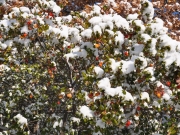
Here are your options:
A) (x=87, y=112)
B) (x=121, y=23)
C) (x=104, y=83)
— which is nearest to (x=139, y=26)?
(x=121, y=23)

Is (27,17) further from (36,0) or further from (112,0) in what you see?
(112,0)

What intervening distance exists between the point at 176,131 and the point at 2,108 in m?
4.87

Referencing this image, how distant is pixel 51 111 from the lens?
287 inches

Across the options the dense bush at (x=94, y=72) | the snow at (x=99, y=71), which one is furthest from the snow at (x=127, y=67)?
the snow at (x=99, y=71)

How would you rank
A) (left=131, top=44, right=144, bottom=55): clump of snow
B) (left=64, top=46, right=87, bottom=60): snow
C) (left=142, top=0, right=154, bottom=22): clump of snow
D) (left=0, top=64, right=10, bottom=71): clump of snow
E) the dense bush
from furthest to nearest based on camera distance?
1. (left=0, top=64, right=10, bottom=71): clump of snow
2. (left=142, top=0, right=154, bottom=22): clump of snow
3. (left=64, top=46, right=87, bottom=60): snow
4. (left=131, top=44, right=144, bottom=55): clump of snow
5. the dense bush

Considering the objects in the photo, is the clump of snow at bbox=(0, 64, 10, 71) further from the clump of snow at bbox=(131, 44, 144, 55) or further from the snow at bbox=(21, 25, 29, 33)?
the clump of snow at bbox=(131, 44, 144, 55)

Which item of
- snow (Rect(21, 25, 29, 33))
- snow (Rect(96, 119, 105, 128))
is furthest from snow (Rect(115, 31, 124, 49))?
snow (Rect(21, 25, 29, 33))

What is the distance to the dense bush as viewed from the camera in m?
4.78

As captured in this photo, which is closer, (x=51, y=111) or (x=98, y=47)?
(x=98, y=47)

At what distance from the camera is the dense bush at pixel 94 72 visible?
478cm

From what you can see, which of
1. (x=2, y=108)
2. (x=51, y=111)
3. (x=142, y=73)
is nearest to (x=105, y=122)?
(x=142, y=73)

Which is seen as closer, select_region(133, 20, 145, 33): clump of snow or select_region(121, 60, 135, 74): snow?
select_region(121, 60, 135, 74): snow

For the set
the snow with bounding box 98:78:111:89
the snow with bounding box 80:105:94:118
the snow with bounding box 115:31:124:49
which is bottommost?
the snow with bounding box 80:105:94:118

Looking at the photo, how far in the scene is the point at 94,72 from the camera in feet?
16.4
